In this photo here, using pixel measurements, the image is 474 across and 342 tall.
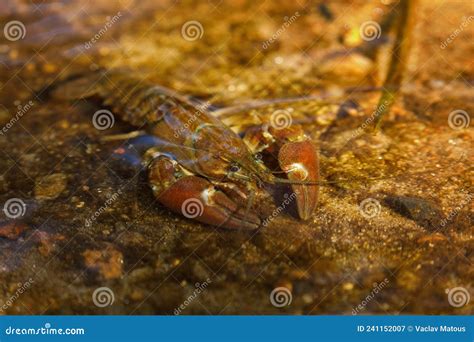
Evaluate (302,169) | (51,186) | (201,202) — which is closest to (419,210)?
(302,169)

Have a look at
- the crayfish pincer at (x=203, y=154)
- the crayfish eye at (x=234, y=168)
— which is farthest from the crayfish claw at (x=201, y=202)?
the crayfish eye at (x=234, y=168)

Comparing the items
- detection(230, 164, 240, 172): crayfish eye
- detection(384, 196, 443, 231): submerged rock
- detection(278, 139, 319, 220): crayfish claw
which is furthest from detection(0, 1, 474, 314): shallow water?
detection(230, 164, 240, 172): crayfish eye

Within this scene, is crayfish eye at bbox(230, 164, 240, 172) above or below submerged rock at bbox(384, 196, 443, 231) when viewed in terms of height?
above

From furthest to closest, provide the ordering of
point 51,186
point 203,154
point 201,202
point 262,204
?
point 203,154 → point 51,186 → point 262,204 → point 201,202

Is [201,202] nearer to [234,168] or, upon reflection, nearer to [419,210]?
[234,168]

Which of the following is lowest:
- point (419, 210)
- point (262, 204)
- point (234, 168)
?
point (419, 210)

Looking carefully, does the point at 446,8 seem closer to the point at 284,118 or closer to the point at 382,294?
the point at 284,118

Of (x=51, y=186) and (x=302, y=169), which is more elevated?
(x=51, y=186)

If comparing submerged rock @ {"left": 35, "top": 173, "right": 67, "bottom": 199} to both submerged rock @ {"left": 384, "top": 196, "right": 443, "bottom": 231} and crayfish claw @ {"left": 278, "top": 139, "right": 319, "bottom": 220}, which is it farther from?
submerged rock @ {"left": 384, "top": 196, "right": 443, "bottom": 231}
